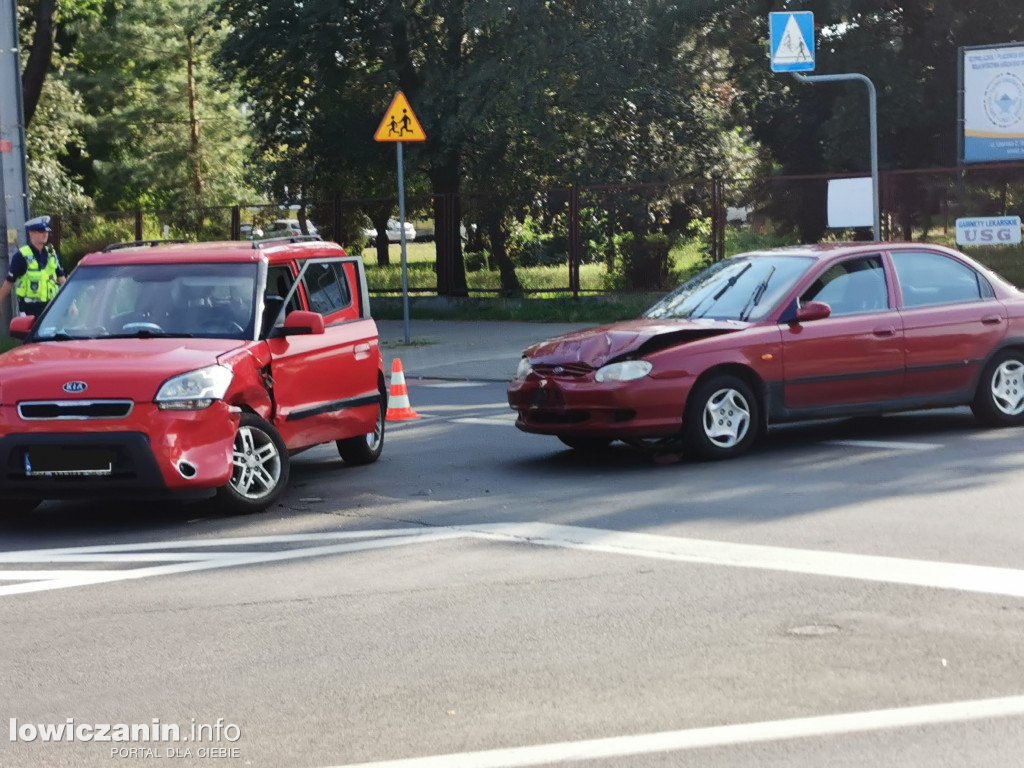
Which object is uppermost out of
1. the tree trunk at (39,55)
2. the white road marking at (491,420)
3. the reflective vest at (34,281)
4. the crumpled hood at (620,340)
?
the tree trunk at (39,55)

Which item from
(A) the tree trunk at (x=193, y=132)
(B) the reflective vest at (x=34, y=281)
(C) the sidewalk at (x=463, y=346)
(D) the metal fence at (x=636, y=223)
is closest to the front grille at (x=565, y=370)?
(B) the reflective vest at (x=34, y=281)

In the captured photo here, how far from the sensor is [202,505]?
1005 cm

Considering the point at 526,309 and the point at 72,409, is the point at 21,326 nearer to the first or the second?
the point at 72,409

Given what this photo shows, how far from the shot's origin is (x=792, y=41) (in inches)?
657

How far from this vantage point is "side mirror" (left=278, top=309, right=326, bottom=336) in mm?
10070

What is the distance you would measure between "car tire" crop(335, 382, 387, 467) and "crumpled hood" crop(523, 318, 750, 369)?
123 cm

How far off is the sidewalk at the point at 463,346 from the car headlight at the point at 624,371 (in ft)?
22.3

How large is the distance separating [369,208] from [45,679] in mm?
24879

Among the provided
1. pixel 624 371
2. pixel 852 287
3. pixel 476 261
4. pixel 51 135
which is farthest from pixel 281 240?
pixel 51 135

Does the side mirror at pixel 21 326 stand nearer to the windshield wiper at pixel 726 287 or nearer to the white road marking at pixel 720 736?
the windshield wiper at pixel 726 287

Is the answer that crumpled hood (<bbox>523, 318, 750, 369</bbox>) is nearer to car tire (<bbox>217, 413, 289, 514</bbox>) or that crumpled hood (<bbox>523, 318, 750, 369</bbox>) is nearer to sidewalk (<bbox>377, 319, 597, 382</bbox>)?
car tire (<bbox>217, 413, 289, 514</bbox>)

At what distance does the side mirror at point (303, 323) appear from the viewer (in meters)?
10.1

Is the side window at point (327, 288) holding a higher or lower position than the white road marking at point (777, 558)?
higher

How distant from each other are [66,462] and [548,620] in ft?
12.0
